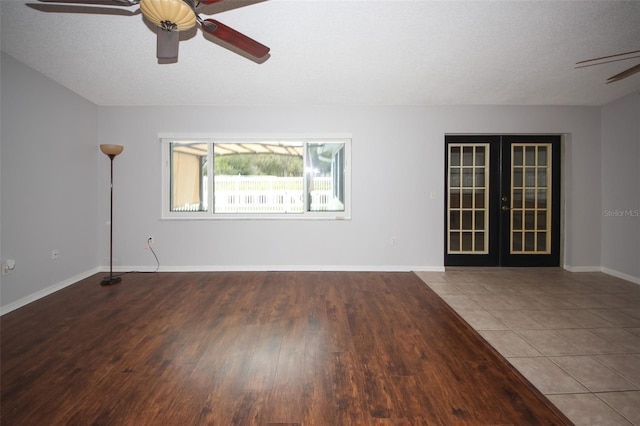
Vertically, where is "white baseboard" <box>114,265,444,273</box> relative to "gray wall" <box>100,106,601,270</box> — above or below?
below

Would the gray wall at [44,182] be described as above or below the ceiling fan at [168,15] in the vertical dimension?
below

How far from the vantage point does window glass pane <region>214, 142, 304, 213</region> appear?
449cm

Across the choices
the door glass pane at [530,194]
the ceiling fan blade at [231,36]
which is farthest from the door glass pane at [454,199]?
the ceiling fan blade at [231,36]

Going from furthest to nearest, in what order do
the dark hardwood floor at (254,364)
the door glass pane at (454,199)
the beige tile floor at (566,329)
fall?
the door glass pane at (454,199) → the beige tile floor at (566,329) → the dark hardwood floor at (254,364)

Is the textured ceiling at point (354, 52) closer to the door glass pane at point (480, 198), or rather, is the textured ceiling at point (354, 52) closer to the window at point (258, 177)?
the window at point (258, 177)

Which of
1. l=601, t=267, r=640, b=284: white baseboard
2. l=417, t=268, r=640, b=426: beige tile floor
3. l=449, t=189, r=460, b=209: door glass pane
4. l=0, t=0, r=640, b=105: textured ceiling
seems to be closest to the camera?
l=417, t=268, r=640, b=426: beige tile floor

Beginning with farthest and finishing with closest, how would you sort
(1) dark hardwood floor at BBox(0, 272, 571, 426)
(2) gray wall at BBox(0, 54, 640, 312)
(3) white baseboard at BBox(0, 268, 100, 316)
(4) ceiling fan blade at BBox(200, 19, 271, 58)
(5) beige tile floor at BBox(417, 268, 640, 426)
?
(2) gray wall at BBox(0, 54, 640, 312), (3) white baseboard at BBox(0, 268, 100, 316), (4) ceiling fan blade at BBox(200, 19, 271, 58), (5) beige tile floor at BBox(417, 268, 640, 426), (1) dark hardwood floor at BBox(0, 272, 571, 426)

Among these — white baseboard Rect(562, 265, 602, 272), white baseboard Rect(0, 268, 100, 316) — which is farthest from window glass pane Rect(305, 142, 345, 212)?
white baseboard Rect(562, 265, 602, 272)

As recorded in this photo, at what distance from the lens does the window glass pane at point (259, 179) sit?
4492mm

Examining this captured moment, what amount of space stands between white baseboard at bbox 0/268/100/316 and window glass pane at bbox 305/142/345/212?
321 cm

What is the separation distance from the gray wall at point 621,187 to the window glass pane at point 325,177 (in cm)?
390

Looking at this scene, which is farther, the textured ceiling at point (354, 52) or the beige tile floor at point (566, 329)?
the textured ceiling at point (354, 52)

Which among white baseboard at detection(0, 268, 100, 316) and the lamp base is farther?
the lamp base

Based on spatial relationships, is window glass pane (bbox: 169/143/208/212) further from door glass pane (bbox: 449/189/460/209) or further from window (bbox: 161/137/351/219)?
door glass pane (bbox: 449/189/460/209)
